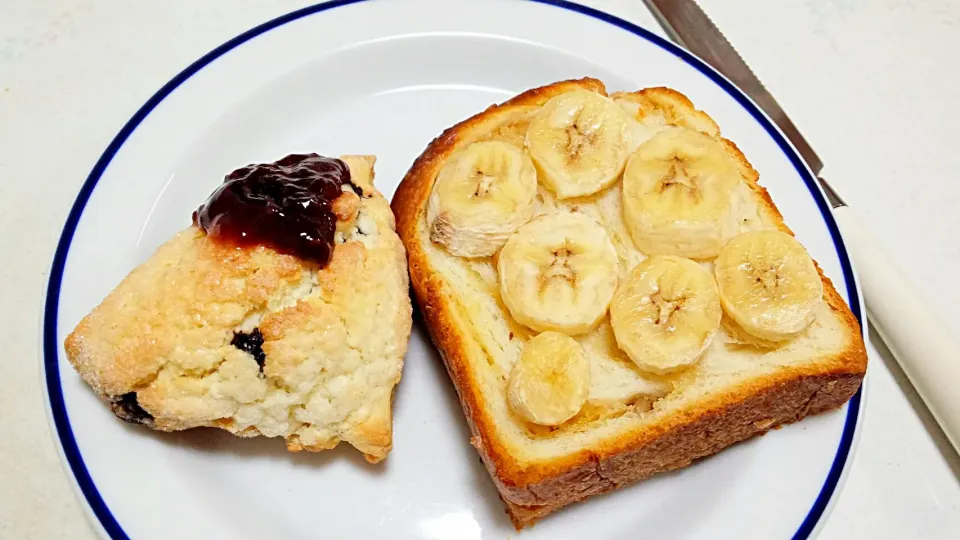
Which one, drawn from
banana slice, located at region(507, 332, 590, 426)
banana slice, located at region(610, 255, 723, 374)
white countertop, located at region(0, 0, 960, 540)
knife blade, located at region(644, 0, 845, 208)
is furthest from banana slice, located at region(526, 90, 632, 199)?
white countertop, located at region(0, 0, 960, 540)

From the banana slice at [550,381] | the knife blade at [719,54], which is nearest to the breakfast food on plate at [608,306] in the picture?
the banana slice at [550,381]

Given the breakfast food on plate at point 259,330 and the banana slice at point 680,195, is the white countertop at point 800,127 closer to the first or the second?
the breakfast food on plate at point 259,330

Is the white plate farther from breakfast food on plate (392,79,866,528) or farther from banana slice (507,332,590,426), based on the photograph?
banana slice (507,332,590,426)

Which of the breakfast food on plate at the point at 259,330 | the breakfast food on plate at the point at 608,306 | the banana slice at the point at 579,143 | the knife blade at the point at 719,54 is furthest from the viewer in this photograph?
the knife blade at the point at 719,54

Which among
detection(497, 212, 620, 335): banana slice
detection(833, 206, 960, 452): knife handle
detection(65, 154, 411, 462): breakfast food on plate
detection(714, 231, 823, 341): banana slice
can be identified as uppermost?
detection(65, 154, 411, 462): breakfast food on plate

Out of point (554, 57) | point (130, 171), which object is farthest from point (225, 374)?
point (554, 57)

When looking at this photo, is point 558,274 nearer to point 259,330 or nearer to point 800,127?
point 259,330

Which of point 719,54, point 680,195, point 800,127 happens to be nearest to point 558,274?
point 680,195

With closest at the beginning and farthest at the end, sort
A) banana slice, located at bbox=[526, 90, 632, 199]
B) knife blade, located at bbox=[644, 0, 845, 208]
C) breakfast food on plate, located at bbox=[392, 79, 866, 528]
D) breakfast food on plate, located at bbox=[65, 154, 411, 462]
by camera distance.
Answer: breakfast food on plate, located at bbox=[65, 154, 411, 462], breakfast food on plate, located at bbox=[392, 79, 866, 528], banana slice, located at bbox=[526, 90, 632, 199], knife blade, located at bbox=[644, 0, 845, 208]
